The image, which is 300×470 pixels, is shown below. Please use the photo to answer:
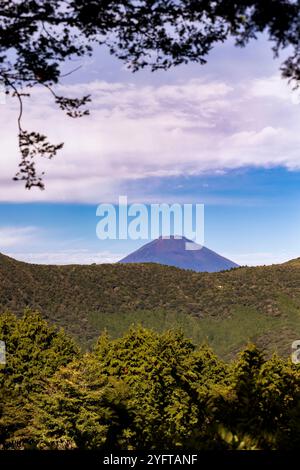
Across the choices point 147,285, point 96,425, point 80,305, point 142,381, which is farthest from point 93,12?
point 147,285

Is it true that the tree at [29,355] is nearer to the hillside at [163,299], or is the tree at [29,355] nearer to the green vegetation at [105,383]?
the green vegetation at [105,383]

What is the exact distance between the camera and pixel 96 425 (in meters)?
32.7

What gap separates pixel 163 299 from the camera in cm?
13975

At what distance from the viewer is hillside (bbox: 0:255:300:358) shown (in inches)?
4670

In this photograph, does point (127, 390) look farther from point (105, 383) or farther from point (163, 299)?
point (163, 299)

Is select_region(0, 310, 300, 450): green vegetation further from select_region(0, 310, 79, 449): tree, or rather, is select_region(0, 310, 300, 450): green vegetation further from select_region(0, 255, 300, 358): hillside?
select_region(0, 255, 300, 358): hillside

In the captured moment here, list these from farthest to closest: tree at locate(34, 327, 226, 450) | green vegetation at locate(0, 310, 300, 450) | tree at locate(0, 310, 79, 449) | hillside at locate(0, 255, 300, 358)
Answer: hillside at locate(0, 255, 300, 358)
tree at locate(0, 310, 79, 449)
tree at locate(34, 327, 226, 450)
green vegetation at locate(0, 310, 300, 450)

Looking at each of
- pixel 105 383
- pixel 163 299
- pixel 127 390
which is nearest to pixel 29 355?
pixel 105 383

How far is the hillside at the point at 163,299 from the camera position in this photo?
11862 cm

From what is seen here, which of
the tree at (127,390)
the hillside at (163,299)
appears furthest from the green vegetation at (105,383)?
the hillside at (163,299)

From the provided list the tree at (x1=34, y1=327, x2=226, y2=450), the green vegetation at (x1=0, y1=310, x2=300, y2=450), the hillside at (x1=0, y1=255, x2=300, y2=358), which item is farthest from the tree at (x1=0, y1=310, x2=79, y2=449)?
the hillside at (x1=0, y1=255, x2=300, y2=358)

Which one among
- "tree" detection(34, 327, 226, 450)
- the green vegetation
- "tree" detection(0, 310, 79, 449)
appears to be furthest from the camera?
"tree" detection(0, 310, 79, 449)
